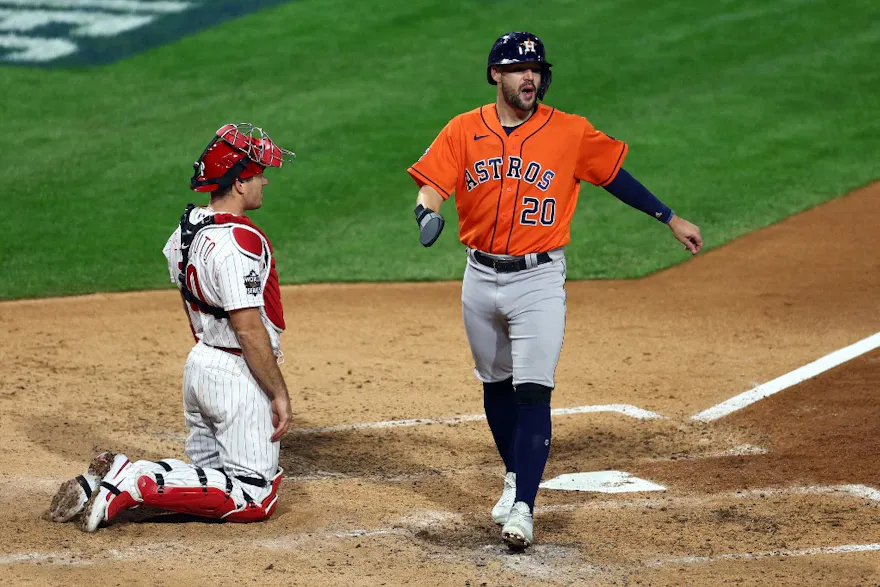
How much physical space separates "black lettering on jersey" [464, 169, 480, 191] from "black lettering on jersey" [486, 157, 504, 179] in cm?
9

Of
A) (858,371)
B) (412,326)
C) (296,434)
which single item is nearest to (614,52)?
(412,326)

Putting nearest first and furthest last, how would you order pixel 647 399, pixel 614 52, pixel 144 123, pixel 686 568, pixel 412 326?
pixel 686 568
pixel 647 399
pixel 412 326
pixel 144 123
pixel 614 52

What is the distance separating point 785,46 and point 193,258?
1200 cm

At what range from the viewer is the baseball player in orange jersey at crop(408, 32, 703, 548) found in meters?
4.81

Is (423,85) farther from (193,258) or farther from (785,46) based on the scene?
(193,258)

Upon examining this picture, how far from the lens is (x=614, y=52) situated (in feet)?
49.2

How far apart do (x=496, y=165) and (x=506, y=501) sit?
1.37m

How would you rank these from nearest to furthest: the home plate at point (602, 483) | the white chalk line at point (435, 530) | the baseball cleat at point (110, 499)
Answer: the white chalk line at point (435, 530) < the baseball cleat at point (110, 499) < the home plate at point (602, 483)

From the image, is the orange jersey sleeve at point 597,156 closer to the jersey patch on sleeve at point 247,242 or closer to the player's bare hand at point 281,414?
the jersey patch on sleeve at point 247,242

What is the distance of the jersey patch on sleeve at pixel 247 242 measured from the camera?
4.68 m

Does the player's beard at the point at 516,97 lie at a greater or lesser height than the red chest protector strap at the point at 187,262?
greater

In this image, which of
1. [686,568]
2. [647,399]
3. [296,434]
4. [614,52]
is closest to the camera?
[686,568]

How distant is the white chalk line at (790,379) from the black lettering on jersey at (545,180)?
6.94ft

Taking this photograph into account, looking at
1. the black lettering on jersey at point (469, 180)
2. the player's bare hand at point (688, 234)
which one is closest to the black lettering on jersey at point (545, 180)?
the black lettering on jersey at point (469, 180)
